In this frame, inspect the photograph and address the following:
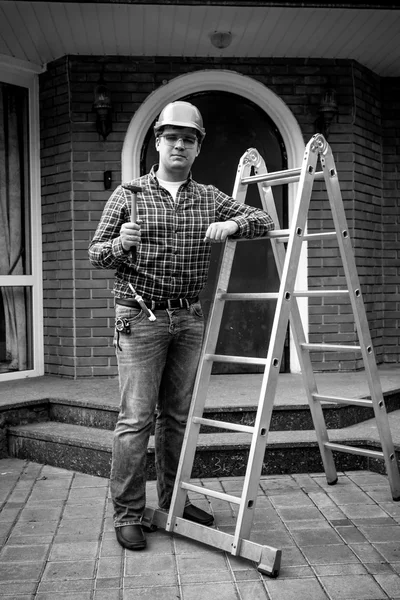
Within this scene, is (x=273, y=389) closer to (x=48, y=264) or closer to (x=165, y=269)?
(x=165, y=269)

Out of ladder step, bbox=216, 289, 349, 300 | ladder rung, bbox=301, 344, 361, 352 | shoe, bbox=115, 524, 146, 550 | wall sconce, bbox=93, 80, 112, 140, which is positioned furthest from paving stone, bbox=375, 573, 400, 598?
wall sconce, bbox=93, 80, 112, 140

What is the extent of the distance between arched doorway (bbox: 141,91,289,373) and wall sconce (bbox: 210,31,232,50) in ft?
1.63

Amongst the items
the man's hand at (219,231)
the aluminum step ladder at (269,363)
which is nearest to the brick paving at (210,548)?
the aluminum step ladder at (269,363)

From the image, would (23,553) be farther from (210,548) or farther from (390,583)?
(390,583)

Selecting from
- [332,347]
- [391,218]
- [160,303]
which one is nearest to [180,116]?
[160,303]

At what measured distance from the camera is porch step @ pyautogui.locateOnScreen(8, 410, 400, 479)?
430 cm

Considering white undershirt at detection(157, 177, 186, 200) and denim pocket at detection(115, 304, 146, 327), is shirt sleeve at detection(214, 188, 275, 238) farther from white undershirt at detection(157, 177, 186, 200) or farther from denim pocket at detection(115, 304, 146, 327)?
denim pocket at detection(115, 304, 146, 327)

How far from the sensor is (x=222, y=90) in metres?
6.14

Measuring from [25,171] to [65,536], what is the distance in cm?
387

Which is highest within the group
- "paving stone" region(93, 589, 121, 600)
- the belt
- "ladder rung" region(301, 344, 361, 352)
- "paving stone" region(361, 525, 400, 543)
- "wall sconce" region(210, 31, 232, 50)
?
"wall sconce" region(210, 31, 232, 50)

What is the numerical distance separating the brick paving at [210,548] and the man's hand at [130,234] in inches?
56.6

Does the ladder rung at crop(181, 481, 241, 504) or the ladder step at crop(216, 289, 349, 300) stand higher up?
the ladder step at crop(216, 289, 349, 300)

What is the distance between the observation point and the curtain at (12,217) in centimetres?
617

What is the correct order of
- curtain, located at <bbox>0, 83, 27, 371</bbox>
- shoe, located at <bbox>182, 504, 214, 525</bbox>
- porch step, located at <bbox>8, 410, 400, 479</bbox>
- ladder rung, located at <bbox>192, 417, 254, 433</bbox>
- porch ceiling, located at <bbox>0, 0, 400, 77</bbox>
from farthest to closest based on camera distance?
curtain, located at <bbox>0, 83, 27, 371</bbox> → porch ceiling, located at <bbox>0, 0, 400, 77</bbox> → porch step, located at <bbox>8, 410, 400, 479</bbox> → shoe, located at <bbox>182, 504, 214, 525</bbox> → ladder rung, located at <bbox>192, 417, 254, 433</bbox>
